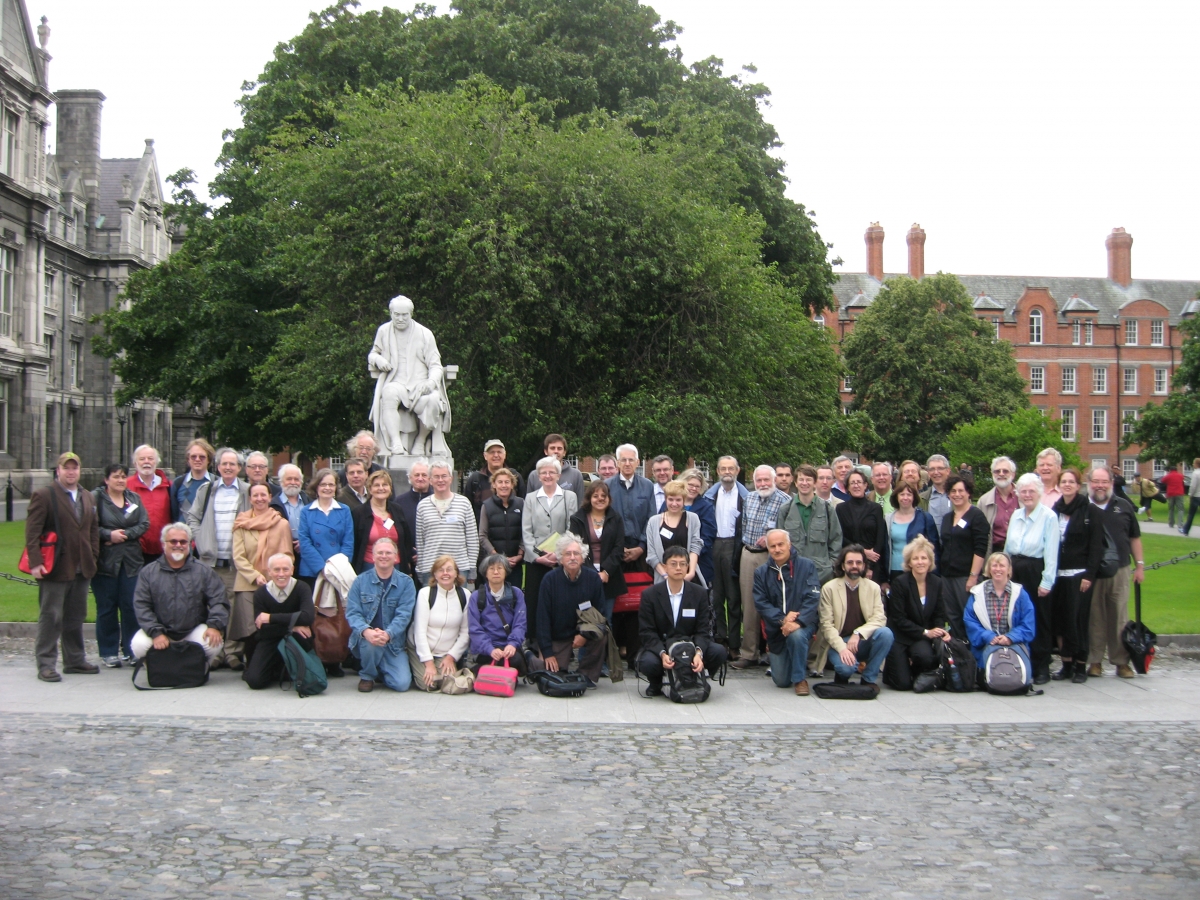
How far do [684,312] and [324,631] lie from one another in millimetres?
15812

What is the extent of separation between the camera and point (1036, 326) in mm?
78062

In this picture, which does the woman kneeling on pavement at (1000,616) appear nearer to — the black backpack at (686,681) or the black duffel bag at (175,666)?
the black backpack at (686,681)

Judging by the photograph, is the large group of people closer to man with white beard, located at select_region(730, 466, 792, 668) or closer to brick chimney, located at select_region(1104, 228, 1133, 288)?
man with white beard, located at select_region(730, 466, 792, 668)

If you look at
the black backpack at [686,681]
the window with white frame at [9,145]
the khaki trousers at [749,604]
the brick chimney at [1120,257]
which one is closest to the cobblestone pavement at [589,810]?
the black backpack at [686,681]

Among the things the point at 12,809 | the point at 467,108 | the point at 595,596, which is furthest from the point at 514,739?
the point at 467,108

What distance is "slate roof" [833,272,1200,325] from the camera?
78.2m

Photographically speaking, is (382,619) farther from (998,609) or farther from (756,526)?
(998,609)

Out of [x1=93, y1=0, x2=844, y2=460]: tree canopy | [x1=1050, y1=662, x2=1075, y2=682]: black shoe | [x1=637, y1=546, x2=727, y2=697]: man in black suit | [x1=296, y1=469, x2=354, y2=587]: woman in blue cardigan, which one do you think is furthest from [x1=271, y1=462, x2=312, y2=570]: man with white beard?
[x1=93, y1=0, x2=844, y2=460]: tree canopy

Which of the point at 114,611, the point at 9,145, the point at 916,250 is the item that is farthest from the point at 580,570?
the point at 916,250

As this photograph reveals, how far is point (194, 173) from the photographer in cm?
3750

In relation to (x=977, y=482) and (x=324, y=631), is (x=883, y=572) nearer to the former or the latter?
(x=324, y=631)

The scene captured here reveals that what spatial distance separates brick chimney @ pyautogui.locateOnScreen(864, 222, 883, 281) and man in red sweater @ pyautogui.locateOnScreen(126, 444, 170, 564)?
74.5 meters

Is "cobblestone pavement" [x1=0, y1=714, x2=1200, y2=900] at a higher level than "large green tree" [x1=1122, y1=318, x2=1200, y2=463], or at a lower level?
lower

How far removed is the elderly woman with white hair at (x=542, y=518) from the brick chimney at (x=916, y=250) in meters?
71.0
